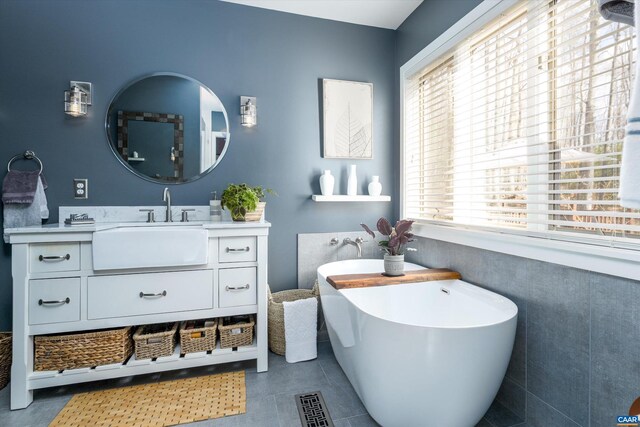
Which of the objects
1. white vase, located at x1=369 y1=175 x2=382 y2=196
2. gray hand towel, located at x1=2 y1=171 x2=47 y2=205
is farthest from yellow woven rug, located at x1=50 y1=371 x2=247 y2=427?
white vase, located at x1=369 y1=175 x2=382 y2=196

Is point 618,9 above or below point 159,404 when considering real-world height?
above

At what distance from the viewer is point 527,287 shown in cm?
153

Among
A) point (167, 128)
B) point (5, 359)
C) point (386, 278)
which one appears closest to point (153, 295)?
point (5, 359)

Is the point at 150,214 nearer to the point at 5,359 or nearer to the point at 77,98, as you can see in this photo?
the point at 77,98

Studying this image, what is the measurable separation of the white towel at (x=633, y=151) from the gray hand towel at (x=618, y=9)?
4.7 inches

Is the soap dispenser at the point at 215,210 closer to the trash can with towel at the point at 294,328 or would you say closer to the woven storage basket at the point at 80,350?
the trash can with towel at the point at 294,328

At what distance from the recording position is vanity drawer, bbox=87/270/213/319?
1.79m

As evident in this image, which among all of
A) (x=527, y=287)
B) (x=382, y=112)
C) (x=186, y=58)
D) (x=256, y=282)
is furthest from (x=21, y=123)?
(x=527, y=287)

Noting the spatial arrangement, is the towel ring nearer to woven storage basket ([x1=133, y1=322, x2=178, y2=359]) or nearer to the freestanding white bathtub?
woven storage basket ([x1=133, y1=322, x2=178, y2=359])

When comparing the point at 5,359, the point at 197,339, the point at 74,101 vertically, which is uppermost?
the point at 74,101

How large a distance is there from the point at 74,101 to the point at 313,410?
2444mm

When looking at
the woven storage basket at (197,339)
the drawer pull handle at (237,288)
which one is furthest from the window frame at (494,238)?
the woven storage basket at (197,339)

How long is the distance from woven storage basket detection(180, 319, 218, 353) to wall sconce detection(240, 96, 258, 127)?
1.49 metres

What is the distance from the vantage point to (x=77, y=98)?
2.12m
